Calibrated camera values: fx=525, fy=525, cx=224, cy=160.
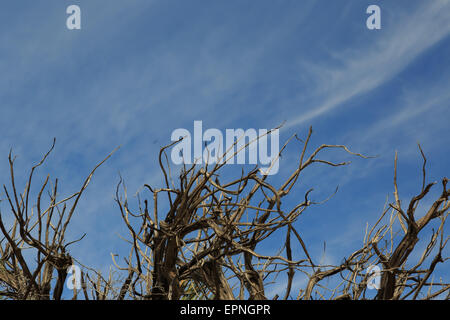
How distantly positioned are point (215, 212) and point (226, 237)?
0.25m

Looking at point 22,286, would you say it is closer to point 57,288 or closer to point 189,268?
point 57,288

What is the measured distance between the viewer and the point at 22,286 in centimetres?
350

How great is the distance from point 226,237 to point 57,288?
3.85 feet

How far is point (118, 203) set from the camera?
330 cm
